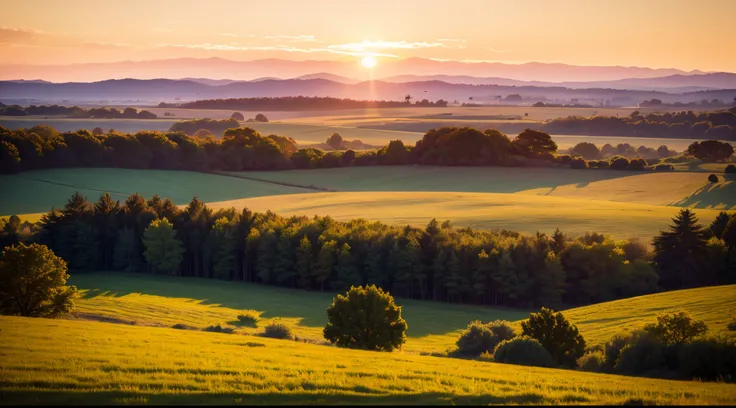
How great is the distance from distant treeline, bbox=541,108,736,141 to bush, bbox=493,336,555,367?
129 m

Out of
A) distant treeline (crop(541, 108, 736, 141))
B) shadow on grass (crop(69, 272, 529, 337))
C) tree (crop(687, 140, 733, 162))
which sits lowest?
shadow on grass (crop(69, 272, 529, 337))

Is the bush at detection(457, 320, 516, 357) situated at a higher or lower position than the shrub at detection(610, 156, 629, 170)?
lower

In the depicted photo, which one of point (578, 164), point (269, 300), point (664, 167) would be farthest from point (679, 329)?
point (578, 164)

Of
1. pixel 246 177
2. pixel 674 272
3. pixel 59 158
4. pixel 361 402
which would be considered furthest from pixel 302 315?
pixel 59 158

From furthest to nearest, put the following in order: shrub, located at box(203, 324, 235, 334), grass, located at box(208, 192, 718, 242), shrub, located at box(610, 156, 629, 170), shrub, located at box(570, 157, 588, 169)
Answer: shrub, located at box(570, 157, 588, 169), shrub, located at box(610, 156, 629, 170), grass, located at box(208, 192, 718, 242), shrub, located at box(203, 324, 235, 334)

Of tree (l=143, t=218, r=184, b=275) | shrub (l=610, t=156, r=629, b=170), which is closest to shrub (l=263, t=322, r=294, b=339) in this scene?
tree (l=143, t=218, r=184, b=275)

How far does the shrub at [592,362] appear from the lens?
1113 inches

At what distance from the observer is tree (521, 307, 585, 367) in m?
30.2

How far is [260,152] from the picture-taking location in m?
109

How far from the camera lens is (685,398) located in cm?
1748

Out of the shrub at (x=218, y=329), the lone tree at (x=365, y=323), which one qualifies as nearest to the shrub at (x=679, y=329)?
the lone tree at (x=365, y=323)

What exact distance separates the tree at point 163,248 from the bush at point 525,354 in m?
39.3

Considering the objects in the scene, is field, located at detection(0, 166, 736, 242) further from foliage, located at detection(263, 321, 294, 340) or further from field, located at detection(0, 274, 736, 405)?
field, located at detection(0, 274, 736, 405)

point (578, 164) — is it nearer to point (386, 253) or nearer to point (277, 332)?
point (386, 253)
